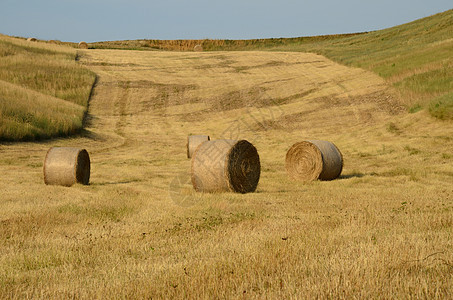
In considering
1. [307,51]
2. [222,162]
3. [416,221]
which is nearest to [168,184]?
[222,162]

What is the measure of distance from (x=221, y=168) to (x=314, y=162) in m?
4.32

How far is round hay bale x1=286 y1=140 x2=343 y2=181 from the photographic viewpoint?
576 inches

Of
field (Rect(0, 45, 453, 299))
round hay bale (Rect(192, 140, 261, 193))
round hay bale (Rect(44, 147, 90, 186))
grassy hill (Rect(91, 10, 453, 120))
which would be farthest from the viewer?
grassy hill (Rect(91, 10, 453, 120))

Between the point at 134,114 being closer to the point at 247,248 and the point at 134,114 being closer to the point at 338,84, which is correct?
the point at 338,84

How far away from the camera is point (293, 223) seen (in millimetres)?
7555

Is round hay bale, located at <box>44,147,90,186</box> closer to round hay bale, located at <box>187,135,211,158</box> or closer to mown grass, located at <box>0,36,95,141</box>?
round hay bale, located at <box>187,135,211,158</box>

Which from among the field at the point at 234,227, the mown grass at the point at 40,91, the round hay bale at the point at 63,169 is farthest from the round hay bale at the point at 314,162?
the mown grass at the point at 40,91

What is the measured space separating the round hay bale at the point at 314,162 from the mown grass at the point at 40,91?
1497 centimetres

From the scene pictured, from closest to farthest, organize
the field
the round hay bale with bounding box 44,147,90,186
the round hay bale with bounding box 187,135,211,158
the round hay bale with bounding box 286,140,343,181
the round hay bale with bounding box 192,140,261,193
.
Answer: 1. the field
2. the round hay bale with bounding box 192,140,261,193
3. the round hay bale with bounding box 44,147,90,186
4. the round hay bale with bounding box 286,140,343,181
5. the round hay bale with bounding box 187,135,211,158

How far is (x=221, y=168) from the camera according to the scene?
11.6 m

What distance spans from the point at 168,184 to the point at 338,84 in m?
27.7

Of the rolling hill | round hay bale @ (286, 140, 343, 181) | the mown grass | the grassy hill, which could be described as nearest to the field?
the rolling hill

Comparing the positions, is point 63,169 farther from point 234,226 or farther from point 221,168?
point 234,226

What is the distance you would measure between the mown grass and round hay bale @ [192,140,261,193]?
49.7ft
